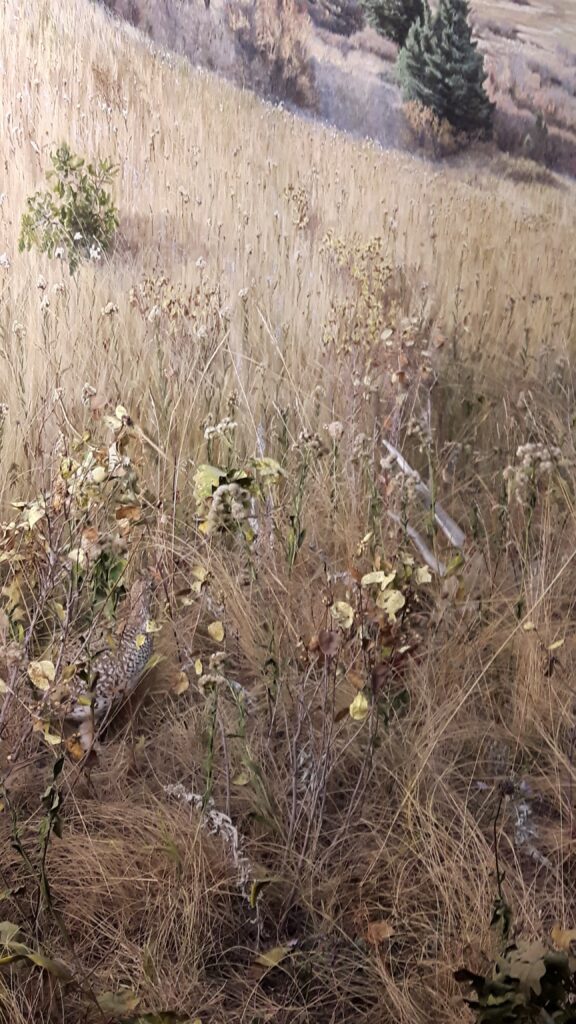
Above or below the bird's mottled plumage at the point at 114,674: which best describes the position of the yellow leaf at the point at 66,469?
above

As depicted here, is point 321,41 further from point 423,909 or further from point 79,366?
point 423,909

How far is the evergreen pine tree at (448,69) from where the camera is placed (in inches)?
101

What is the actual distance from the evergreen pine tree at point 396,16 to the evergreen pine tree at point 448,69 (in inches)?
0.8

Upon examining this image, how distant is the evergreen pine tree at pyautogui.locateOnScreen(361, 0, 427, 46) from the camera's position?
2527 millimetres

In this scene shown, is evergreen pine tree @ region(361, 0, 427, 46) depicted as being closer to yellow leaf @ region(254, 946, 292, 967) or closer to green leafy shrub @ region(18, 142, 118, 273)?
green leafy shrub @ region(18, 142, 118, 273)

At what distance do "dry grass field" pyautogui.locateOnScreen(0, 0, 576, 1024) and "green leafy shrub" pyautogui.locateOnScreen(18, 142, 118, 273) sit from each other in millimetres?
36

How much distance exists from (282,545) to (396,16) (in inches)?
58.7

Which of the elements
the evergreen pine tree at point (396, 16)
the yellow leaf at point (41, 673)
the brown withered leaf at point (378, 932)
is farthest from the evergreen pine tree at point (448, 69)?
the brown withered leaf at point (378, 932)

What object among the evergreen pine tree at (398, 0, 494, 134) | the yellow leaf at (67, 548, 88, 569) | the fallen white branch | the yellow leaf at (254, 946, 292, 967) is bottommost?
the yellow leaf at (254, 946, 292, 967)

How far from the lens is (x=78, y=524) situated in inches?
74.0

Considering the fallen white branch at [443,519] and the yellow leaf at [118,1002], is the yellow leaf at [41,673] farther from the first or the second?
the fallen white branch at [443,519]

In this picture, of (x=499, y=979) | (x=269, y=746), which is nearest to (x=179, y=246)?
(x=269, y=746)

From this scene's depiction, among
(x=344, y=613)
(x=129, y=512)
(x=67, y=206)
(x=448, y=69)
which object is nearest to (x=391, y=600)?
(x=344, y=613)

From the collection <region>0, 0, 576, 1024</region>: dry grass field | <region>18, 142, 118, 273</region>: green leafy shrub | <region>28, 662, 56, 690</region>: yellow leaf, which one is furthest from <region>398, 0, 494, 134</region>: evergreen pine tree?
<region>28, 662, 56, 690</region>: yellow leaf
